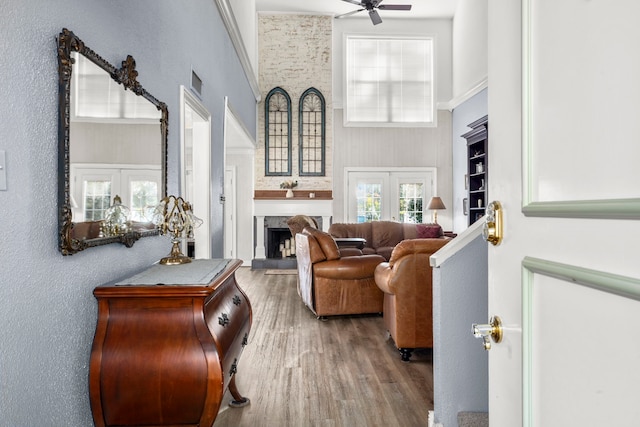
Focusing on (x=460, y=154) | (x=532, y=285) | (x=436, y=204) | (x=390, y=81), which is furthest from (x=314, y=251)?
(x=390, y=81)

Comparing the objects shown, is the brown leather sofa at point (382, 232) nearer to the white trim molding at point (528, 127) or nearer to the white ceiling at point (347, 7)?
the white ceiling at point (347, 7)

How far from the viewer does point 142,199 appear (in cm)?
210

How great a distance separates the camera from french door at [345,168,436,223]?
356 inches

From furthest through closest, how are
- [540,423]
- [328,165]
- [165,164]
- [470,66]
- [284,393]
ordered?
[328,165] → [470,66] → [284,393] → [165,164] → [540,423]

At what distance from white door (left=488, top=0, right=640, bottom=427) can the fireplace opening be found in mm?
7636

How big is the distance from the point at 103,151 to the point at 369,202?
765 cm

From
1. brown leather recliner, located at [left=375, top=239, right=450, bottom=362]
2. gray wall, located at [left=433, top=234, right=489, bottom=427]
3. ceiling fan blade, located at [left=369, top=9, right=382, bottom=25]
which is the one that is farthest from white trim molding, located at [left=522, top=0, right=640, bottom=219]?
ceiling fan blade, located at [left=369, top=9, right=382, bottom=25]

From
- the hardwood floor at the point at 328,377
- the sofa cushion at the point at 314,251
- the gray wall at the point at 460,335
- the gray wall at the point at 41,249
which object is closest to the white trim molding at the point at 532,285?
the gray wall at the point at 41,249

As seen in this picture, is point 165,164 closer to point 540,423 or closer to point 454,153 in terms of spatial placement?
point 540,423

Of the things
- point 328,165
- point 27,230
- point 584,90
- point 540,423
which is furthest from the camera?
point 328,165

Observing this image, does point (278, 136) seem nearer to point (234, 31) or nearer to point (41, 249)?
point (234, 31)

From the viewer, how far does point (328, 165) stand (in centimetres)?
880

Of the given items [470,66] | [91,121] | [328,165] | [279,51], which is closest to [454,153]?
[470,66]

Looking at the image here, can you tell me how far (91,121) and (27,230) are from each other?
0.53 m
